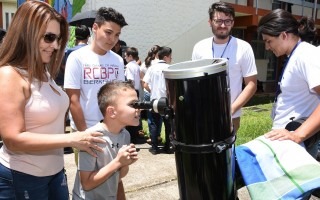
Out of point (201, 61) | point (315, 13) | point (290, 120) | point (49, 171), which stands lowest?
point (49, 171)

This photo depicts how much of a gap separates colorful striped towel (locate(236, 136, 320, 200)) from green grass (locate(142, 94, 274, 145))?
357cm

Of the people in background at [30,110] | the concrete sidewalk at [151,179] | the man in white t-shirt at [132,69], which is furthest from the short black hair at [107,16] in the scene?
the man in white t-shirt at [132,69]

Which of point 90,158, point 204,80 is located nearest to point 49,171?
point 90,158

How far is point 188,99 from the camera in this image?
124 cm

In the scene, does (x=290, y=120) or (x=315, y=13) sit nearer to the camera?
(x=290, y=120)

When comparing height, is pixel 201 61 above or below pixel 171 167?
above

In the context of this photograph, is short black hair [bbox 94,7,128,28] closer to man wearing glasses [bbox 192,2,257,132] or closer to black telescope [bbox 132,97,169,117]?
man wearing glasses [bbox 192,2,257,132]

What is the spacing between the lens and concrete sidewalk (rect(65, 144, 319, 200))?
138 inches

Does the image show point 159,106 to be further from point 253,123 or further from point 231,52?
point 253,123

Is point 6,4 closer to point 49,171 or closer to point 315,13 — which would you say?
point 315,13

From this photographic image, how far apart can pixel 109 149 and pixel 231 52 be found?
154cm

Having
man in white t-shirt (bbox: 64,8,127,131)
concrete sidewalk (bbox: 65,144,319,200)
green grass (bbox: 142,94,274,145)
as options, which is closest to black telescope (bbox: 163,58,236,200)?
man in white t-shirt (bbox: 64,8,127,131)

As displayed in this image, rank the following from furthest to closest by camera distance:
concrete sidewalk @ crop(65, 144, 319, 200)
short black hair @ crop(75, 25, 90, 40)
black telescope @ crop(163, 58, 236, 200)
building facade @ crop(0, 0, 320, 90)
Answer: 1. building facade @ crop(0, 0, 320, 90)
2. short black hair @ crop(75, 25, 90, 40)
3. concrete sidewalk @ crop(65, 144, 319, 200)
4. black telescope @ crop(163, 58, 236, 200)

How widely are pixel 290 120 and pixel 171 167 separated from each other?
262 cm
